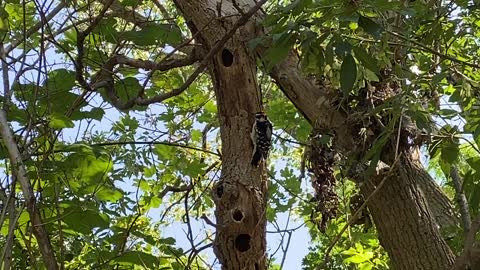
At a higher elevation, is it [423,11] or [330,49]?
[423,11]

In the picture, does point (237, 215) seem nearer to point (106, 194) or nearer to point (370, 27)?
point (106, 194)

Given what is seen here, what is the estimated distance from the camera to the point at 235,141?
1680 millimetres

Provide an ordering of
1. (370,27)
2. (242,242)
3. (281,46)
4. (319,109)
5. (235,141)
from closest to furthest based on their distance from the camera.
A: (370,27) < (281,46) < (242,242) < (235,141) < (319,109)

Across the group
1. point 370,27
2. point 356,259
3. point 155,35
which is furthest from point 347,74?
point 356,259

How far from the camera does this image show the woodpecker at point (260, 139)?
1.64 meters

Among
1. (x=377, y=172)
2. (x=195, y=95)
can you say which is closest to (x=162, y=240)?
(x=377, y=172)

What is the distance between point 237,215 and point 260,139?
0.64 ft

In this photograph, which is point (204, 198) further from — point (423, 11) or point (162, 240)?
point (423, 11)

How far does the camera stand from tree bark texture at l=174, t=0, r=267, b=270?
1.58 m

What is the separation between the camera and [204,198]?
246 cm

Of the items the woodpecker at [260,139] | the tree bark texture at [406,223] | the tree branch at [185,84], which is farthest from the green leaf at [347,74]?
the tree bark texture at [406,223]

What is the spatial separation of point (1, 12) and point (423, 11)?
3.58 ft

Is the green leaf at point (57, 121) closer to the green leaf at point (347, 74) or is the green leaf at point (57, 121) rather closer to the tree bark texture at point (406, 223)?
the green leaf at point (347, 74)

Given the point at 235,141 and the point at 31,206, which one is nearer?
the point at 31,206
